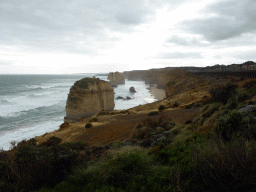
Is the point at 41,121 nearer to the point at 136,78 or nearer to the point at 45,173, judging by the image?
the point at 45,173

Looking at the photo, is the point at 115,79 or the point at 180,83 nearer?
the point at 180,83

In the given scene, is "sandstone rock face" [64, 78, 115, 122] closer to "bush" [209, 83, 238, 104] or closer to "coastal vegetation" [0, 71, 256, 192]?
"bush" [209, 83, 238, 104]

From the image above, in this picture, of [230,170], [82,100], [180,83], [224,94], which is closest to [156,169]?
[230,170]

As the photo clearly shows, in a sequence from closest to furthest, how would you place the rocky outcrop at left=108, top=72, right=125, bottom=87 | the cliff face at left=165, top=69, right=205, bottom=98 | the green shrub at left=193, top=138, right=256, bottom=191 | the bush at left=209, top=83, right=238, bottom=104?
the green shrub at left=193, top=138, right=256, bottom=191 < the bush at left=209, top=83, right=238, bottom=104 < the cliff face at left=165, top=69, right=205, bottom=98 < the rocky outcrop at left=108, top=72, right=125, bottom=87

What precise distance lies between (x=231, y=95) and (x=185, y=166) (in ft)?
32.1

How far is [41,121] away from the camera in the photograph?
26.5 meters

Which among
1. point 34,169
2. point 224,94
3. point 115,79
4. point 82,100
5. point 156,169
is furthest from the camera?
point 115,79

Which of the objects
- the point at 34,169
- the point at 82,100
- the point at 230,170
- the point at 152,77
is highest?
the point at 152,77

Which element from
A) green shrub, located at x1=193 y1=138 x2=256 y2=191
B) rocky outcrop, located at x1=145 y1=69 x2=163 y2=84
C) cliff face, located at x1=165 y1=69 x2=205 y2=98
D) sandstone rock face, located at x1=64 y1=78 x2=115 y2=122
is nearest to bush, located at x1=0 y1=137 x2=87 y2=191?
green shrub, located at x1=193 y1=138 x2=256 y2=191

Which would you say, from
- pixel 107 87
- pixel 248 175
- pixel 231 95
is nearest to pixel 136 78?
pixel 107 87

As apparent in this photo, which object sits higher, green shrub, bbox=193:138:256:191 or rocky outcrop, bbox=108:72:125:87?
rocky outcrop, bbox=108:72:125:87

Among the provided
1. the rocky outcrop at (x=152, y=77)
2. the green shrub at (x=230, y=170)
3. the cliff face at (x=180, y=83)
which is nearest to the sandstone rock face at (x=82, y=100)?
the cliff face at (x=180, y=83)

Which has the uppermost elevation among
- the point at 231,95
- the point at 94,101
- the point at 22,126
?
the point at 231,95

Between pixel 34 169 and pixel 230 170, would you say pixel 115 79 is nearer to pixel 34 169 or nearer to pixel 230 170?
pixel 34 169
